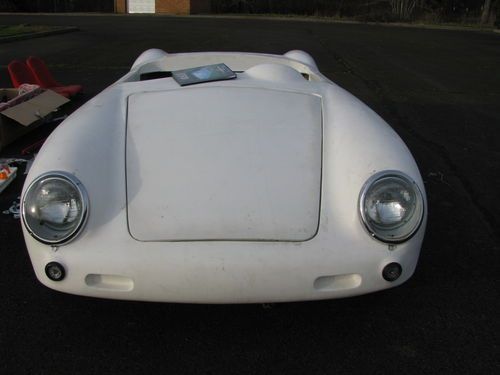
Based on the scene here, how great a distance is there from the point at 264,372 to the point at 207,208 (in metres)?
0.70

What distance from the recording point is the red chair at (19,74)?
5.77 meters

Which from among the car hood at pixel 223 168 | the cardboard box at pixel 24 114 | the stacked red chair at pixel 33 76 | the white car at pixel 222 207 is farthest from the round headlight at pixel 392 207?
the stacked red chair at pixel 33 76

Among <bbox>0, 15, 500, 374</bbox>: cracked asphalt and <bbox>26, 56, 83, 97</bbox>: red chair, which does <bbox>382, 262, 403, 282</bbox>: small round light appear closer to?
<bbox>0, 15, 500, 374</bbox>: cracked asphalt

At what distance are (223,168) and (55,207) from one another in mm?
717

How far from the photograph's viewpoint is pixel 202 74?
9.59 feet

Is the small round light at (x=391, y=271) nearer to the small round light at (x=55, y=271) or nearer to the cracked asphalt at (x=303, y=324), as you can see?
the cracked asphalt at (x=303, y=324)

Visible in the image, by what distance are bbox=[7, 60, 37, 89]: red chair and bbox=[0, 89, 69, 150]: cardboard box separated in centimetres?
38

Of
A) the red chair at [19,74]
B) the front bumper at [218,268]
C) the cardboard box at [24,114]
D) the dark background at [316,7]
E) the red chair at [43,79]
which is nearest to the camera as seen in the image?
the front bumper at [218,268]

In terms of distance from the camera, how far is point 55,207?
2.01m

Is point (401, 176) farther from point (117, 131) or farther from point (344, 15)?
point (344, 15)

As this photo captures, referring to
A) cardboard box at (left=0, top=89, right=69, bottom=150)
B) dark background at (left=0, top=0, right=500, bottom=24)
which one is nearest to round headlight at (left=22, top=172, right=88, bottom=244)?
cardboard box at (left=0, top=89, right=69, bottom=150)

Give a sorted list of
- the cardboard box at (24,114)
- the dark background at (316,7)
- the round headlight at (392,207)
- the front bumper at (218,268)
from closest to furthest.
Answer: the front bumper at (218,268), the round headlight at (392,207), the cardboard box at (24,114), the dark background at (316,7)

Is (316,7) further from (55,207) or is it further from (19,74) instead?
(55,207)

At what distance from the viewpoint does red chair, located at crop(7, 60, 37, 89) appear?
5.77 metres
